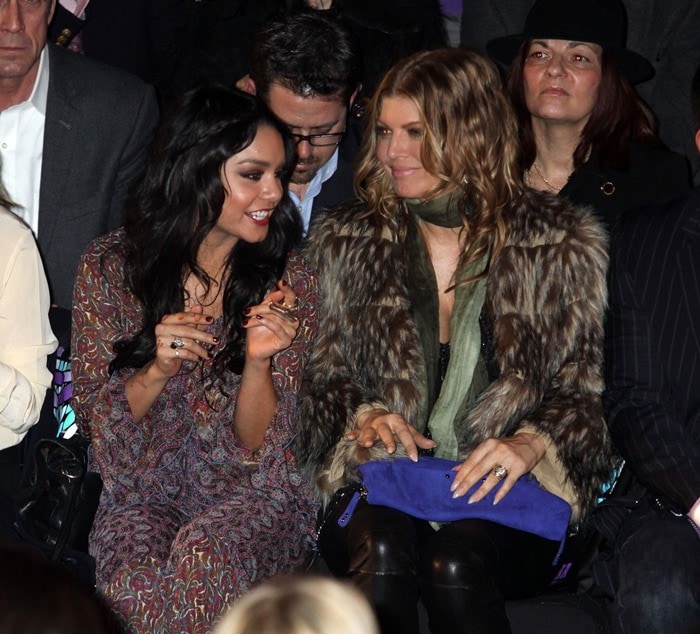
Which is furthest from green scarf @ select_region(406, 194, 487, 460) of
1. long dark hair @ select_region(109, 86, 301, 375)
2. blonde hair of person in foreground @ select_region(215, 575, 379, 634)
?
blonde hair of person in foreground @ select_region(215, 575, 379, 634)

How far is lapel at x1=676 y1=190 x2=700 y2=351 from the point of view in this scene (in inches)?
142

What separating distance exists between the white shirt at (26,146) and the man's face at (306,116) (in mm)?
878

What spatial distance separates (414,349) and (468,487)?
0.53 m

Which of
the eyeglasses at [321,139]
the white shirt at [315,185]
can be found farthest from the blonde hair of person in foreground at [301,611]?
the white shirt at [315,185]

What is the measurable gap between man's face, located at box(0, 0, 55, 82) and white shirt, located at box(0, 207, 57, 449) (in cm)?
84

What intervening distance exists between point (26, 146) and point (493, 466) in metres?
2.25

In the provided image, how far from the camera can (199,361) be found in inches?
154

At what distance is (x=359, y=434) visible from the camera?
369 centimetres

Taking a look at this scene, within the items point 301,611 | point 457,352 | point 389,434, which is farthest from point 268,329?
point 301,611

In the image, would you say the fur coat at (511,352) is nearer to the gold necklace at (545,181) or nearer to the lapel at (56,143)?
the gold necklace at (545,181)

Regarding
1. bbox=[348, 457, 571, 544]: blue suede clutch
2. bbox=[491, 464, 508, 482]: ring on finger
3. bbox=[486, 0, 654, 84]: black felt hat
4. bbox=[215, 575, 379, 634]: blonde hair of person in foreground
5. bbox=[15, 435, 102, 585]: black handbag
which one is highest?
bbox=[215, 575, 379, 634]: blonde hair of person in foreground

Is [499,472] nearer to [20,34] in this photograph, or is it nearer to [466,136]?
[466,136]

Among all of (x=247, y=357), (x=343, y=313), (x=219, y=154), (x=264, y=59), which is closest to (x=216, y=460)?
(x=247, y=357)

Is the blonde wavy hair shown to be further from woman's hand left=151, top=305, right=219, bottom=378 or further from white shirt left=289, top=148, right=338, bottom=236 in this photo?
woman's hand left=151, top=305, right=219, bottom=378
